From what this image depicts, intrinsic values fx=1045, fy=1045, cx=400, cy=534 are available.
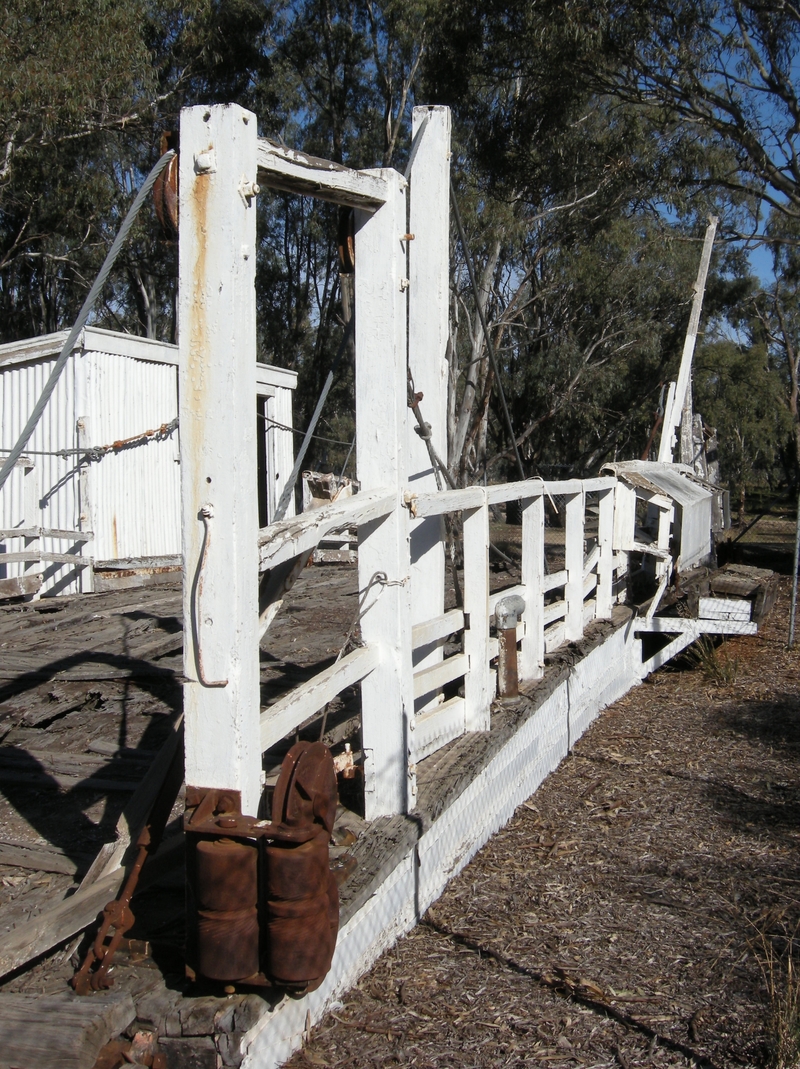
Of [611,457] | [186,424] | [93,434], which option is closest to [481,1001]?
[186,424]

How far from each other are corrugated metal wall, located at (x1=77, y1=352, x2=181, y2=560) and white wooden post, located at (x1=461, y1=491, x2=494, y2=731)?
891cm

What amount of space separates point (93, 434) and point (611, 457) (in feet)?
77.8

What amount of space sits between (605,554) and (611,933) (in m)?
4.29

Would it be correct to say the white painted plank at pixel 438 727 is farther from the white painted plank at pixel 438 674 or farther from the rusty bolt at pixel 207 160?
the rusty bolt at pixel 207 160

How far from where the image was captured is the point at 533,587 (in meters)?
5.50

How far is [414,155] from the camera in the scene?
15.3ft

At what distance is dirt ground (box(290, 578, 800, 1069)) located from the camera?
9.27 feet

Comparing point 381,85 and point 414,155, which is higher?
point 381,85

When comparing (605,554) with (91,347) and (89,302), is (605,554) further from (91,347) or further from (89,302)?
(91,347)

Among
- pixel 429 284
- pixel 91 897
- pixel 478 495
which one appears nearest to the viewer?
pixel 91 897

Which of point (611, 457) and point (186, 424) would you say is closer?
point (186, 424)

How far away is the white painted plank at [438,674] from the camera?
4.01m

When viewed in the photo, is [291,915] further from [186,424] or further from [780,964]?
[780,964]

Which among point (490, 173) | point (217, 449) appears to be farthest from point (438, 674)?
point (490, 173)
